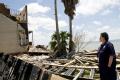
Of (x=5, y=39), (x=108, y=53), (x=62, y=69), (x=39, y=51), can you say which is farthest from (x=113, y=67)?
(x=5, y=39)

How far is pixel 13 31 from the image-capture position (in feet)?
150

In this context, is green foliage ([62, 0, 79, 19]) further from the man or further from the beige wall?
the man

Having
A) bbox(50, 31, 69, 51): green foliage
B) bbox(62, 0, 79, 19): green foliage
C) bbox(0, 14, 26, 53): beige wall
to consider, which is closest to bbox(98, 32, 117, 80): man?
bbox(50, 31, 69, 51): green foliage

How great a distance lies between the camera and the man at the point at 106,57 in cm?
984

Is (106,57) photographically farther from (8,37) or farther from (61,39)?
(8,37)

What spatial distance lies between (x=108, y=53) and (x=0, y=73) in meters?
3.24

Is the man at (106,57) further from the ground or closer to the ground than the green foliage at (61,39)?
further from the ground

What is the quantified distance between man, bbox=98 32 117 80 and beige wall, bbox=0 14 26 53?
33.4 metres

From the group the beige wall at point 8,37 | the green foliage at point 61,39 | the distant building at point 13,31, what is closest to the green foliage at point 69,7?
the green foliage at point 61,39

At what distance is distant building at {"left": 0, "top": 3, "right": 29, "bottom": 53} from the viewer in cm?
4350

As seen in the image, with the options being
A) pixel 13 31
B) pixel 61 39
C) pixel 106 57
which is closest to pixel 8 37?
pixel 13 31

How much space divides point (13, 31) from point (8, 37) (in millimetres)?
1379

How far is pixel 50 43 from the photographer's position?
41656 millimetres

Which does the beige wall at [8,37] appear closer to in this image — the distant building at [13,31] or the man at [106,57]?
the distant building at [13,31]
